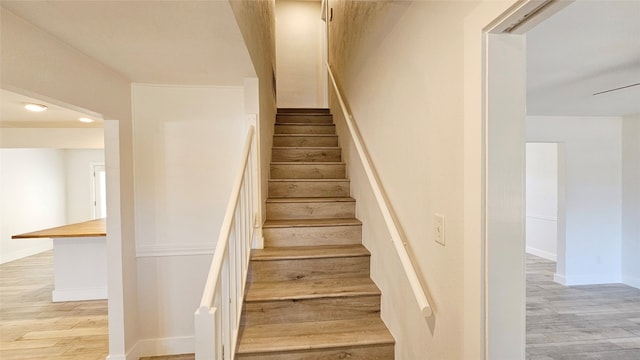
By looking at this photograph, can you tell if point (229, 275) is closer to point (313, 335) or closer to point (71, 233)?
point (313, 335)

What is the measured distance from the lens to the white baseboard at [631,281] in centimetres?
400

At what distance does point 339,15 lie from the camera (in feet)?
11.8

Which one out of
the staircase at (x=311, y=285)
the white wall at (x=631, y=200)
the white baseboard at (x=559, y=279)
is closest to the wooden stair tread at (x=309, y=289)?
the staircase at (x=311, y=285)

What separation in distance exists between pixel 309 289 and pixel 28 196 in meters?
7.09

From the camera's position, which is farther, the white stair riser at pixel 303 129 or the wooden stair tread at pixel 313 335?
the white stair riser at pixel 303 129

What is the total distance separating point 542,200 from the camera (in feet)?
17.7

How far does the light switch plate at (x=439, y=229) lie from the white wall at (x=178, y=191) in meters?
1.81

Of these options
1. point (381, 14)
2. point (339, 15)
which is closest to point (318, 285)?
point (381, 14)

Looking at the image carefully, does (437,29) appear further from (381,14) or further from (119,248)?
(119,248)

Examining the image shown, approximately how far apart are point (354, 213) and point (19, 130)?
4.16m

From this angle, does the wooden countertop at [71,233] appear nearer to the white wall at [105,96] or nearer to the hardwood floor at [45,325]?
the hardwood floor at [45,325]

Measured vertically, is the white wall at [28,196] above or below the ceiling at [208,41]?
below

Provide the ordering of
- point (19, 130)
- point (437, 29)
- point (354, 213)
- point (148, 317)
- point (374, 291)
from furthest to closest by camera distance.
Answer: point (19, 130) < point (354, 213) < point (148, 317) < point (374, 291) < point (437, 29)

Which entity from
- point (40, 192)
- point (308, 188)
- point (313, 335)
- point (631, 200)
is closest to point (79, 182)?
point (40, 192)
